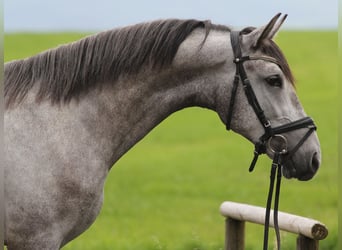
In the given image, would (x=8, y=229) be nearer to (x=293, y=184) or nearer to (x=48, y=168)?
(x=48, y=168)

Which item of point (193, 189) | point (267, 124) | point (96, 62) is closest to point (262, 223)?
point (267, 124)

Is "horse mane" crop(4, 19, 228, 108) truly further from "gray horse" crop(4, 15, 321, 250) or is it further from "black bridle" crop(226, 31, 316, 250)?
"black bridle" crop(226, 31, 316, 250)

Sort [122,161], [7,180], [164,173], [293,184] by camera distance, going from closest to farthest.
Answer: [7,180]
[293,184]
[164,173]
[122,161]

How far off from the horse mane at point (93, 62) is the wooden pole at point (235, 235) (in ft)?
7.98

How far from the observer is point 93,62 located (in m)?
4.34

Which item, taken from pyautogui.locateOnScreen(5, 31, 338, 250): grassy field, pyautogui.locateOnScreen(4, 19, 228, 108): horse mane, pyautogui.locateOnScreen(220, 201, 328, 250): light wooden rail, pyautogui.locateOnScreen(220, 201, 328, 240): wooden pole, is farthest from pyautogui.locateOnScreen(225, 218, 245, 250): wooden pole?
pyautogui.locateOnScreen(4, 19, 228, 108): horse mane

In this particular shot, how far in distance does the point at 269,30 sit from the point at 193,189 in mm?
11974

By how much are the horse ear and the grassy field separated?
3001 millimetres

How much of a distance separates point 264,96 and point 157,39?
2.44 ft

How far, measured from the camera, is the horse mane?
170 inches

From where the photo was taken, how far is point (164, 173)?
1808 centimetres

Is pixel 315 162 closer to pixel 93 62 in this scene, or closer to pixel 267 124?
pixel 267 124

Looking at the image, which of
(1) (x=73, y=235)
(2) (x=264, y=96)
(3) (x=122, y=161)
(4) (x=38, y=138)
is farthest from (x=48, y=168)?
(3) (x=122, y=161)

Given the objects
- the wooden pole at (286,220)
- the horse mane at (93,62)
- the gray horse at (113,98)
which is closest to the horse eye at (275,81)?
the gray horse at (113,98)
